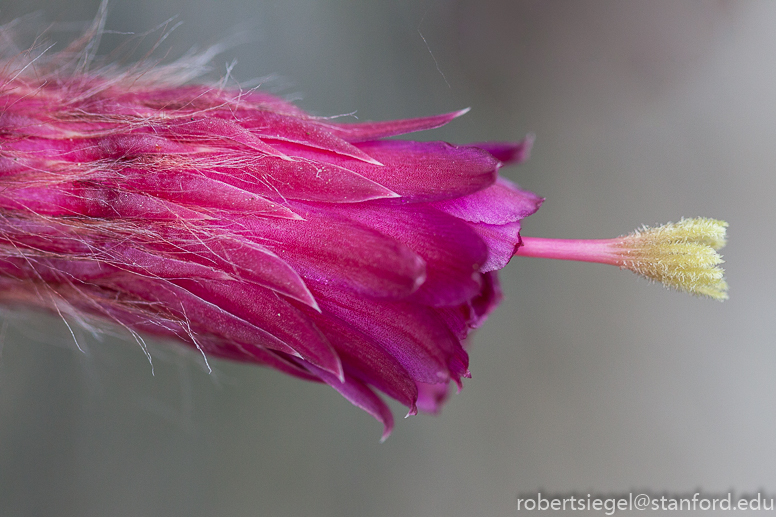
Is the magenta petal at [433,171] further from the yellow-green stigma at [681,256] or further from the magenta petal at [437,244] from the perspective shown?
the yellow-green stigma at [681,256]

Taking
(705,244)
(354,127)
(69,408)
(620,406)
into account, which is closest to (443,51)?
(354,127)

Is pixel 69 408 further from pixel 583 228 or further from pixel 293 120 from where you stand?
pixel 583 228

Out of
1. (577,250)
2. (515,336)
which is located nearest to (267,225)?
(577,250)

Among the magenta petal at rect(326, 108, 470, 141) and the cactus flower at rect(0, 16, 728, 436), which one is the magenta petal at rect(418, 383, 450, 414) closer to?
the cactus flower at rect(0, 16, 728, 436)

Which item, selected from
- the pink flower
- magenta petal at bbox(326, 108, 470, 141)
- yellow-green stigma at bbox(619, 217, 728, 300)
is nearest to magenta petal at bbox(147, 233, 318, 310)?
the pink flower

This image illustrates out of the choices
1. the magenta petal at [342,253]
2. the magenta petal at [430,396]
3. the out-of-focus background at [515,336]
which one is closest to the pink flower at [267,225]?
the magenta petal at [342,253]

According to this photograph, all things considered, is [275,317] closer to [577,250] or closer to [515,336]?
[577,250]
